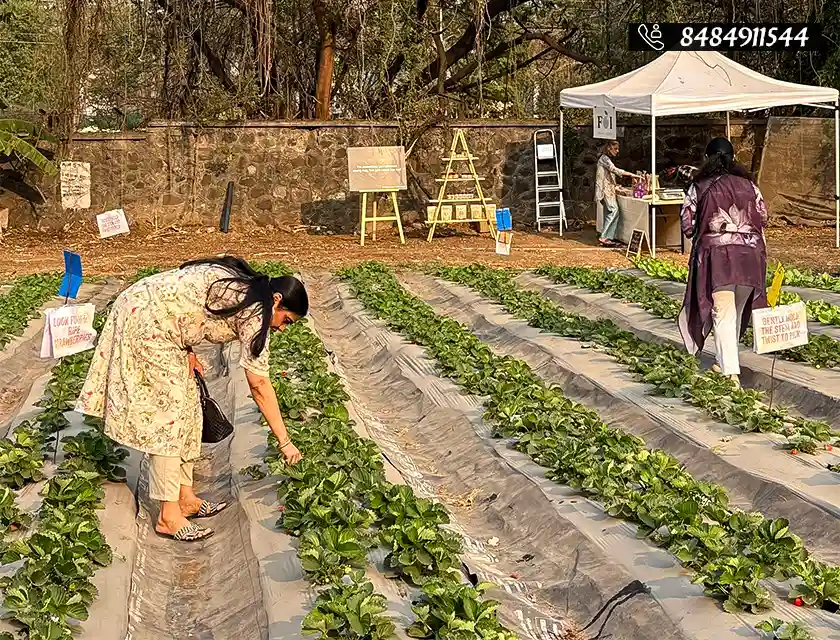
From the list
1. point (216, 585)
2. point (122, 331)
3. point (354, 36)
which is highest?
point (354, 36)

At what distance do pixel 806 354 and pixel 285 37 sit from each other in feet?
Result: 46.0

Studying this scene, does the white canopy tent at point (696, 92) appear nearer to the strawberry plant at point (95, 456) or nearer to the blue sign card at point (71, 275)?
the blue sign card at point (71, 275)

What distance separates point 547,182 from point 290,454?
14.1 metres

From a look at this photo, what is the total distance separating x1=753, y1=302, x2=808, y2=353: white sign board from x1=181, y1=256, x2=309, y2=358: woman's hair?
9.12ft

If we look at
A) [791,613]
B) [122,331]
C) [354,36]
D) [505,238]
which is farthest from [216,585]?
[354,36]

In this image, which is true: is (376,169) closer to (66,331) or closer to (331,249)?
(331,249)

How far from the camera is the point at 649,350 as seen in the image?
905 centimetres

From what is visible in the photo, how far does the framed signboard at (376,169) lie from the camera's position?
17453 mm

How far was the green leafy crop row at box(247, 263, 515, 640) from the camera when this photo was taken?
4262mm

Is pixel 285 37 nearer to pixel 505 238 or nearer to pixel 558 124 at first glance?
pixel 558 124

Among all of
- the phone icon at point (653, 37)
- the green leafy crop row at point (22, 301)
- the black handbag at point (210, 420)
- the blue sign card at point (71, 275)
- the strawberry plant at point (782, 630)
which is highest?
the phone icon at point (653, 37)

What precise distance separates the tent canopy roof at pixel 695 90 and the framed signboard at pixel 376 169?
2788 millimetres

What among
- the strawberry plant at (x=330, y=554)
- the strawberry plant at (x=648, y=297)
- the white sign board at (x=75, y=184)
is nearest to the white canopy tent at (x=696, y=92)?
the strawberry plant at (x=648, y=297)

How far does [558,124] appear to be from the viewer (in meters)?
19.4
